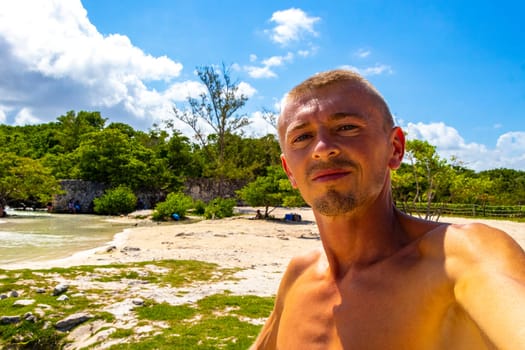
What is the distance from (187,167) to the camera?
38031 millimetres

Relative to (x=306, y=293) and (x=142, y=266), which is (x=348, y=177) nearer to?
(x=306, y=293)

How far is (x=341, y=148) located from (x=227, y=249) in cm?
1123

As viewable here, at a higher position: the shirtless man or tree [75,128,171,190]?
tree [75,128,171,190]

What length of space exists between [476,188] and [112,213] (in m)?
24.1

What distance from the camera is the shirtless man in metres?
0.85

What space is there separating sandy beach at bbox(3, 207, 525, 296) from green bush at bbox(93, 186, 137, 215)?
1310 cm

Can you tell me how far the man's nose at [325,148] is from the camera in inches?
41.3

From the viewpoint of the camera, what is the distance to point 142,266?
330 inches

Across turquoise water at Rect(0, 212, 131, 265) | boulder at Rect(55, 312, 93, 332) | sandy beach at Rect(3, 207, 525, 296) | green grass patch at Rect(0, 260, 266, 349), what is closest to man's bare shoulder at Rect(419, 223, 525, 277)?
green grass patch at Rect(0, 260, 266, 349)

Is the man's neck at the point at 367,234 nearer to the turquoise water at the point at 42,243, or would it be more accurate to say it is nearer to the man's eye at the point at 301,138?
the man's eye at the point at 301,138

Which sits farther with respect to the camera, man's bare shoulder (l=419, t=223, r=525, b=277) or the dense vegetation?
the dense vegetation

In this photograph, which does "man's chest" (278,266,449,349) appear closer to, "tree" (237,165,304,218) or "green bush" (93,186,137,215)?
"tree" (237,165,304,218)

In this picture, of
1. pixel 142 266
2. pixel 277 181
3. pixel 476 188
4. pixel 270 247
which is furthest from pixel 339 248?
pixel 277 181

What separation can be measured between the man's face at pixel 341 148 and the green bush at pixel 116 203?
29.7m
